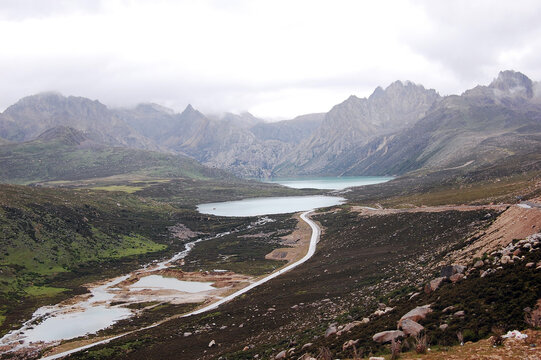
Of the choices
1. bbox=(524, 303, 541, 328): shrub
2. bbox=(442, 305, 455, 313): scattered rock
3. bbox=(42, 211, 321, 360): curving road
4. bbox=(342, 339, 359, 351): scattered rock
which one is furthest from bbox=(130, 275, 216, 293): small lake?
bbox=(524, 303, 541, 328): shrub

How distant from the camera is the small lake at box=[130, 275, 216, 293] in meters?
95.5

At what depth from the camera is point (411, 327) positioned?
1164 inches

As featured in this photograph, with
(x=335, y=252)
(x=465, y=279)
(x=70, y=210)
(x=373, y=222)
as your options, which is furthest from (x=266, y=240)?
(x=465, y=279)

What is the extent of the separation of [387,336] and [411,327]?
185 centimetres

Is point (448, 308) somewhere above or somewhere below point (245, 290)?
above

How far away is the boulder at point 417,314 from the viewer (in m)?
31.5

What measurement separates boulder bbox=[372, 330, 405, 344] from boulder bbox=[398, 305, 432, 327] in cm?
150

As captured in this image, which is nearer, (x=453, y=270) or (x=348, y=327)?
(x=348, y=327)

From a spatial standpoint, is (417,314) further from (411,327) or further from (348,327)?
(348,327)

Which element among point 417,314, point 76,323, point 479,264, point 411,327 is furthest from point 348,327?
point 76,323

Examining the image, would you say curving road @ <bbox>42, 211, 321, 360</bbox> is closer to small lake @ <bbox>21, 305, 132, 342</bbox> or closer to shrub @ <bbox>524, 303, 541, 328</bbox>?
small lake @ <bbox>21, 305, 132, 342</bbox>

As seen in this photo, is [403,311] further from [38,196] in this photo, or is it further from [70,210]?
[38,196]

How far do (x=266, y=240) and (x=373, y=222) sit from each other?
155 feet

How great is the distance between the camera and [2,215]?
5162 inches
